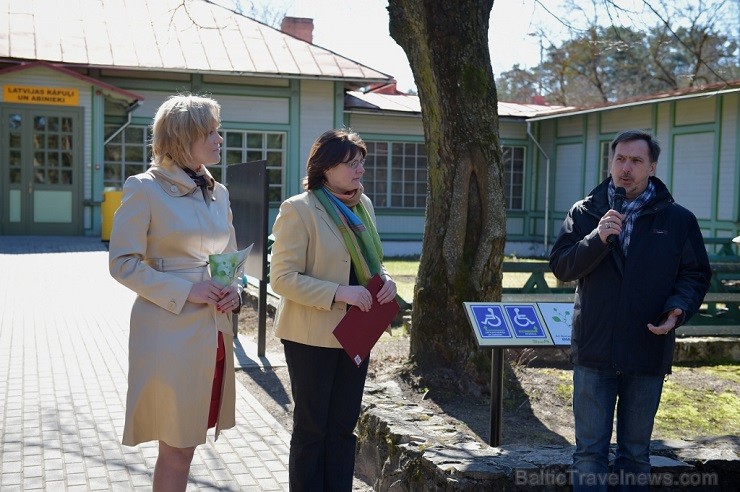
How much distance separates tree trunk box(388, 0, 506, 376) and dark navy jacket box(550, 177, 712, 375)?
8.46 ft

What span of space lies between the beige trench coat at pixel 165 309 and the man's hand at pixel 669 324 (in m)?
1.88

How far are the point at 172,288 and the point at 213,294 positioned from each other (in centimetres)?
17

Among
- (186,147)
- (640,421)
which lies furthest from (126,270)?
(640,421)

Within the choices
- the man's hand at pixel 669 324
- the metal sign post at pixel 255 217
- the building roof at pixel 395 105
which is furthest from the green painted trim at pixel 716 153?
the man's hand at pixel 669 324

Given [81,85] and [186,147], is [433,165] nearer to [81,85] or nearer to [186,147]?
[186,147]

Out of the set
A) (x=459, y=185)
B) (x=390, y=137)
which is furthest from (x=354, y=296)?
(x=390, y=137)

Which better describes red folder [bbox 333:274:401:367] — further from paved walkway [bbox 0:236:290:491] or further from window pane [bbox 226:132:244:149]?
window pane [bbox 226:132:244:149]

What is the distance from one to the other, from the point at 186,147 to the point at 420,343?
133 inches

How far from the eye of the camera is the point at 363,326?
4074mm

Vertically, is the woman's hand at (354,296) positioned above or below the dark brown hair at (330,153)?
below

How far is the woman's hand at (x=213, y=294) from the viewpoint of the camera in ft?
11.6

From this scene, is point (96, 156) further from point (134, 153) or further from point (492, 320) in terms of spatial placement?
point (492, 320)

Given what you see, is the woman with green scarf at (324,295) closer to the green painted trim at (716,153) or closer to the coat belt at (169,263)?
the coat belt at (169,263)

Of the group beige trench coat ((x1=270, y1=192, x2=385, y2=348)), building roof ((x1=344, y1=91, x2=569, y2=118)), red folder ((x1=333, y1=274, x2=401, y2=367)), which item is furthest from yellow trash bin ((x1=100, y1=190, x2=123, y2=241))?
red folder ((x1=333, y1=274, x2=401, y2=367))
